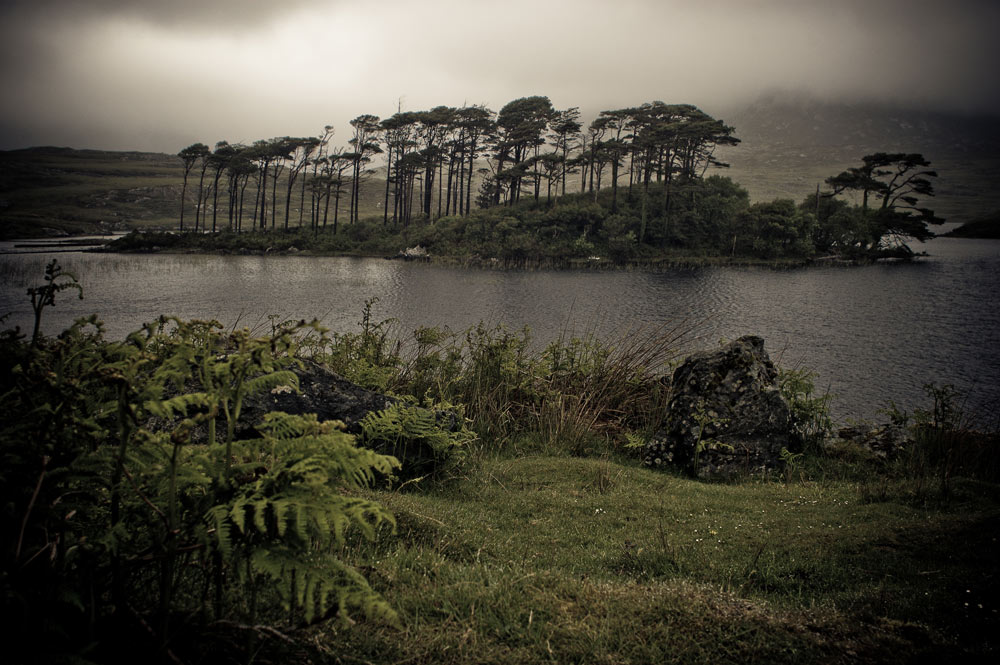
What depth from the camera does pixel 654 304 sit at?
3055 cm

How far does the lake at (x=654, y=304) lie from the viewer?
1773 centimetres

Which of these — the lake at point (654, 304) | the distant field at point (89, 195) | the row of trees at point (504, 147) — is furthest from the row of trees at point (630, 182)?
the distant field at point (89, 195)

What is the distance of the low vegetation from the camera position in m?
1.99

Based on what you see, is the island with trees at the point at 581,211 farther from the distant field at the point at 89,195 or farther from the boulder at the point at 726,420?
the boulder at the point at 726,420

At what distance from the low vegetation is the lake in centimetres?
905

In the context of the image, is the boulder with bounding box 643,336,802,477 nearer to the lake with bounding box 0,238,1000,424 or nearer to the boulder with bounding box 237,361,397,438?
the boulder with bounding box 237,361,397,438

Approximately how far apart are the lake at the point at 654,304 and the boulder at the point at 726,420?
6.08 metres

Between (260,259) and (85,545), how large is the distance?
63711 mm

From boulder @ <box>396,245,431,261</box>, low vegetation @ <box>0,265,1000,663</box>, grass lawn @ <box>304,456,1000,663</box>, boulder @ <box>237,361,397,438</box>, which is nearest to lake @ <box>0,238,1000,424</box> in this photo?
boulder @ <box>237,361,397,438</box>

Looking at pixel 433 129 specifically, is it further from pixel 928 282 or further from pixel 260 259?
pixel 928 282

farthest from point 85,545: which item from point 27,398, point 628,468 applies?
point 628,468

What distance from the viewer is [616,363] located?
10.5 metres

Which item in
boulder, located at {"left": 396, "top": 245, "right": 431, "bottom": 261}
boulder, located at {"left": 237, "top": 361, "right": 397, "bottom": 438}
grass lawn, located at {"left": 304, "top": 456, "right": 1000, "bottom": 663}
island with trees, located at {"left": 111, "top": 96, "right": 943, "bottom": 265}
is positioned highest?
island with trees, located at {"left": 111, "top": 96, "right": 943, "bottom": 265}

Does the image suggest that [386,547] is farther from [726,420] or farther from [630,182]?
[630,182]
